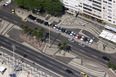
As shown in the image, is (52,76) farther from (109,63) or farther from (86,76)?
(109,63)

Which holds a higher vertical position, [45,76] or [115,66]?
[115,66]

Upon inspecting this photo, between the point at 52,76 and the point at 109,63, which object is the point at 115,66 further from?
the point at 52,76

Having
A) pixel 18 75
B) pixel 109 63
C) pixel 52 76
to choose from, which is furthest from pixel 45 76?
pixel 109 63

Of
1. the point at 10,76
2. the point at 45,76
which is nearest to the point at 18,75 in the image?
the point at 10,76

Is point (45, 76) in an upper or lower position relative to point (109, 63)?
lower

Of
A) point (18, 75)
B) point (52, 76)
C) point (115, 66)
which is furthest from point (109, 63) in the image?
point (18, 75)

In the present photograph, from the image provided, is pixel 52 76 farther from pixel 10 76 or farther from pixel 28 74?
pixel 10 76

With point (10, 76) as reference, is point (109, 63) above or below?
above
